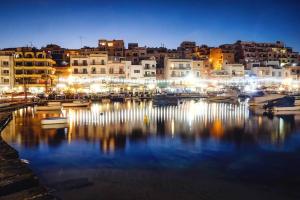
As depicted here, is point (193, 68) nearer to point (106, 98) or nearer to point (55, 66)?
point (106, 98)

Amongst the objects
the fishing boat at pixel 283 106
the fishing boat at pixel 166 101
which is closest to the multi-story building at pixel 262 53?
the fishing boat at pixel 166 101

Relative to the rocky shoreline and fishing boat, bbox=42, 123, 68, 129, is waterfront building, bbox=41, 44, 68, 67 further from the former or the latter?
the rocky shoreline

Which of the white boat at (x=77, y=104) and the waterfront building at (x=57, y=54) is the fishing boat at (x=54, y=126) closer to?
the white boat at (x=77, y=104)

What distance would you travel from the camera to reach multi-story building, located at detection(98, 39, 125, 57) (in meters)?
79.2

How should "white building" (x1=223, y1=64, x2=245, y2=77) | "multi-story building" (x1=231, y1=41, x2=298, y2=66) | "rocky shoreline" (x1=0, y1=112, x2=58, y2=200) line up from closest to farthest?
"rocky shoreline" (x1=0, y1=112, x2=58, y2=200), "white building" (x1=223, y1=64, x2=245, y2=77), "multi-story building" (x1=231, y1=41, x2=298, y2=66)

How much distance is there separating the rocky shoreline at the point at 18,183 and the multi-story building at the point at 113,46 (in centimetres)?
6485

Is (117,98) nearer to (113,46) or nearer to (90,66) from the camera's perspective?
(90,66)

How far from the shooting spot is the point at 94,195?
1317cm

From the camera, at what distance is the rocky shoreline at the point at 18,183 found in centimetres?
1113

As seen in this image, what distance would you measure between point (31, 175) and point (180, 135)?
51.7ft

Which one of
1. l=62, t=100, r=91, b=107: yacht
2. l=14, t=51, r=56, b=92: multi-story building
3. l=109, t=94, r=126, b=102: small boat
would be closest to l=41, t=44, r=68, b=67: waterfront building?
l=14, t=51, r=56, b=92: multi-story building

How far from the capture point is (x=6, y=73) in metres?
61.2

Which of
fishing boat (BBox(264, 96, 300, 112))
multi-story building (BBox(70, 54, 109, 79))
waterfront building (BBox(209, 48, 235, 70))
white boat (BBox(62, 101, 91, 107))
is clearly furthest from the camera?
waterfront building (BBox(209, 48, 235, 70))

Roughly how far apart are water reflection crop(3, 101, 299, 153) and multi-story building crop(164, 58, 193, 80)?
1332 inches
